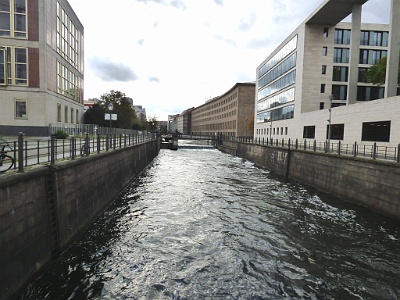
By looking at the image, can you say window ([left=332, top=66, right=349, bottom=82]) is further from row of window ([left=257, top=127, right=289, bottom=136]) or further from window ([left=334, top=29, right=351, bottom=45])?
row of window ([left=257, top=127, right=289, bottom=136])

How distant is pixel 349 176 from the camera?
1922 centimetres

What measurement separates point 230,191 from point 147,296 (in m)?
14.0

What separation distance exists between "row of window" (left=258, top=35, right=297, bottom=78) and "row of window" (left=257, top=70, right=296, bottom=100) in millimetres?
3871

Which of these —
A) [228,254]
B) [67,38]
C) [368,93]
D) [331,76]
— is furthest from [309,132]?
[67,38]

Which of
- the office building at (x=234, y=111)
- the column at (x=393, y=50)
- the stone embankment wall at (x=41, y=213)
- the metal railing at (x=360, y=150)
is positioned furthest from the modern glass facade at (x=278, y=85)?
the stone embankment wall at (x=41, y=213)

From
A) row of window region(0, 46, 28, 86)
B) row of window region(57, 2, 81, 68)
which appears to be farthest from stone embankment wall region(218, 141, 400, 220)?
row of window region(57, 2, 81, 68)

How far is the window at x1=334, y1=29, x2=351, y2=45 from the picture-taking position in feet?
153

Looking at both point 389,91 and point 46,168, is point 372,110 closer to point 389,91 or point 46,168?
point 389,91

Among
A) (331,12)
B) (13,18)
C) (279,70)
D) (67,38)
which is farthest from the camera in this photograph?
(279,70)

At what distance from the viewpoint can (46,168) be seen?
9.39 meters

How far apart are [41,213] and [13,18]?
32.2m

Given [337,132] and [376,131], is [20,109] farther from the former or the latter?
[376,131]

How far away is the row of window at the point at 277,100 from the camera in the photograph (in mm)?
50278

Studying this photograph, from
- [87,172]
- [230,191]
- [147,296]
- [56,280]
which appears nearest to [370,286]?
[147,296]
